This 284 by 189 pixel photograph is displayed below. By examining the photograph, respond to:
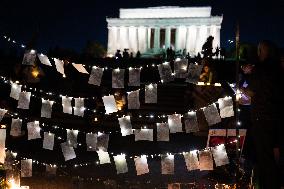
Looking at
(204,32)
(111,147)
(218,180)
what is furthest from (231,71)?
(204,32)

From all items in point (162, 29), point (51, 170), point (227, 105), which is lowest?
point (51, 170)

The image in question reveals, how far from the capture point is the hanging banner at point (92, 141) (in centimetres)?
966

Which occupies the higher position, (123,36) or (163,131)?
(123,36)

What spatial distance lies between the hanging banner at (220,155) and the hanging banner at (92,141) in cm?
310

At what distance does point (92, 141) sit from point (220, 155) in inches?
131

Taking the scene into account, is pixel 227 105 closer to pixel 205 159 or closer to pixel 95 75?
pixel 205 159

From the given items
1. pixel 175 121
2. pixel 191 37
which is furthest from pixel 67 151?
pixel 191 37

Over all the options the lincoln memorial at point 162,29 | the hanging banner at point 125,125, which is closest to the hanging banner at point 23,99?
the hanging banner at point 125,125

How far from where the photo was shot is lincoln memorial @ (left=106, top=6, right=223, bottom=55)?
56344mm

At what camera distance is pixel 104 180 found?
368 inches

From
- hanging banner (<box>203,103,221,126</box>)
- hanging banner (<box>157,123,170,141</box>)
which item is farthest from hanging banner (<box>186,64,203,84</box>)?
hanging banner (<box>157,123,170,141</box>)

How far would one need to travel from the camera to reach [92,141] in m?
9.74

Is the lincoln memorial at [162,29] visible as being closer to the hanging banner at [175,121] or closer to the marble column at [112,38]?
the marble column at [112,38]

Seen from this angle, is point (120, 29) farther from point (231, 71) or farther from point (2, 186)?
point (2, 186)
